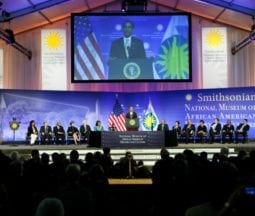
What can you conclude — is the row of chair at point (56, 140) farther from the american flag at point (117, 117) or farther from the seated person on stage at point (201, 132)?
the seated person on stage at point (201, 132)

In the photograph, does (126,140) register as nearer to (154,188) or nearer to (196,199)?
(154,188)

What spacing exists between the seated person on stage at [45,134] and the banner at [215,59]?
6.38 m

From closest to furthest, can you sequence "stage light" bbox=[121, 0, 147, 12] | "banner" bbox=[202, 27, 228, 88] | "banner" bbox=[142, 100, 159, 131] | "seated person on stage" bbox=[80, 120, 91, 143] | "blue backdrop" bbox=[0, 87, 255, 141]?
"stage light" bbox=[121, 0, 147, 12] < "seated person on stage" bbox=[80, 120, 91, 143] < "blue backdrop" bbox=[0, 87, 255, 141] < "banner" bbox=[142, 100, 159, 131] < "banner" bbox=[202, 27, 228, 88]

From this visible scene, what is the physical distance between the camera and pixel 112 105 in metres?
16.6

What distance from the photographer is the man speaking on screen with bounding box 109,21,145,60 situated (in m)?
14.7

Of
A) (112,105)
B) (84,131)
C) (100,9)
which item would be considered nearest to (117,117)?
(112,105)

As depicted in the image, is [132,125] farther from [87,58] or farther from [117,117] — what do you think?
[117,117]

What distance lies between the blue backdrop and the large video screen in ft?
4.86

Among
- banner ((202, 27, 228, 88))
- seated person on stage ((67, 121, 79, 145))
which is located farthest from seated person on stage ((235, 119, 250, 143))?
seated person on stage ((67, 121, 79, 145))

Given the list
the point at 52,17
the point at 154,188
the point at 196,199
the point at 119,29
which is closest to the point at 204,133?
the point at 119,29

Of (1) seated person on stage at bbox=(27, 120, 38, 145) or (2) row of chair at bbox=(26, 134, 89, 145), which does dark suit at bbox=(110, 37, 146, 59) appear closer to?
(2) row of chair at bbox=(26, 134, 89, 145)

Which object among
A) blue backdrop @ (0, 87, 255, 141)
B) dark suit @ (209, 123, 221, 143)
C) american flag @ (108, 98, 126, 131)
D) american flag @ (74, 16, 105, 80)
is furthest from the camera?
american flag @ (108, 98, 126, 131)


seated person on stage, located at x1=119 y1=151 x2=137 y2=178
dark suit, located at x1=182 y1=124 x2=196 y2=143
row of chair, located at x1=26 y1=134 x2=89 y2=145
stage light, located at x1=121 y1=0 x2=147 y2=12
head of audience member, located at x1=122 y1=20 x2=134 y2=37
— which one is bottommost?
seated person on stage, located at x1=119 y1=151 x2=137 y2=178

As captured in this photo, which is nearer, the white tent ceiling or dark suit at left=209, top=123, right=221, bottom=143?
the white tent ceiling
